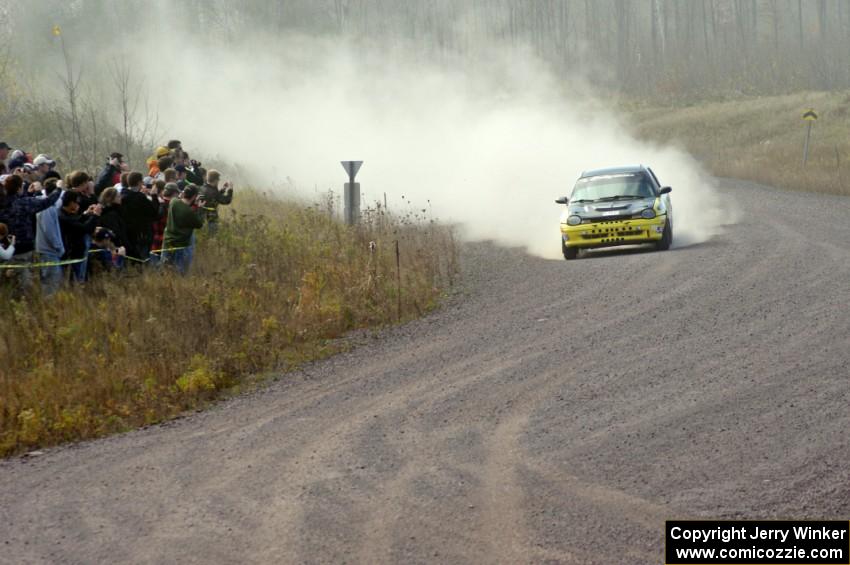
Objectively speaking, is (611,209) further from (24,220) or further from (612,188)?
(24,220)

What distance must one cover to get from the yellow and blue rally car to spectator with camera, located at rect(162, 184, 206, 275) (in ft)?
26.0

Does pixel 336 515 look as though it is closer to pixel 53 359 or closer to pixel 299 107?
pixel 53 359

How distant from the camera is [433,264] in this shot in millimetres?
21547

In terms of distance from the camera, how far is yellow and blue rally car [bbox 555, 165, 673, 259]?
22.8m

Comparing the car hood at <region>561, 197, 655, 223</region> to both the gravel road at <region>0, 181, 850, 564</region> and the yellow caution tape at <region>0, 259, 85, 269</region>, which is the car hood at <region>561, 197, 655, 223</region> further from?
the yellow caution tape at <region>0, 259, 85, 269</region>

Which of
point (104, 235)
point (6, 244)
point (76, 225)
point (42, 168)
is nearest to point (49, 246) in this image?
point (76, 225)

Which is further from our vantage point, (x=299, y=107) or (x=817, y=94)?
(x=817, y=94)

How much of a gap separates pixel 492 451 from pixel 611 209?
45.3ft

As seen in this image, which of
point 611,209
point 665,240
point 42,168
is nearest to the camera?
point 42,168

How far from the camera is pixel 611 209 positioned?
2292 centimetres

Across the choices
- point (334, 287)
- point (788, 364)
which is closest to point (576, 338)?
point (788, 364)

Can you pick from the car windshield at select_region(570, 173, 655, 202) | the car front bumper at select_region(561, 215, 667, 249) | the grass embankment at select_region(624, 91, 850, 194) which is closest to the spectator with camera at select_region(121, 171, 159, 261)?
the car front bumper at select_region(561, 215, 667, 249)

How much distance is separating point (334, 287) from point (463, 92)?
61298 millimetres

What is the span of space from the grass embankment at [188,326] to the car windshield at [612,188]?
3987mm
